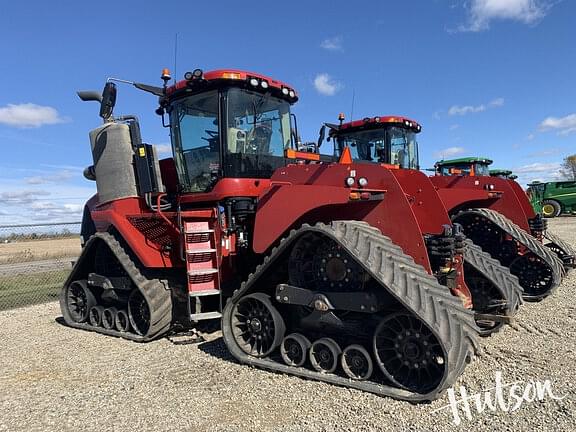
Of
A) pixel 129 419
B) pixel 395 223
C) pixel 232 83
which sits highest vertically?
pixel 232 83

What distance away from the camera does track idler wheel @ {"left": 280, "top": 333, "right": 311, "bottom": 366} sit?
14.8 ft

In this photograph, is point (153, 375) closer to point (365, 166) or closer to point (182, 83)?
point (365, 166)

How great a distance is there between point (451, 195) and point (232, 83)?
13.2ft

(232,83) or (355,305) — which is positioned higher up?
(232,83)

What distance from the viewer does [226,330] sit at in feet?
16.5

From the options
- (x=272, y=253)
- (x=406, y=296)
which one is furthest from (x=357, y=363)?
(x=272, y=253)

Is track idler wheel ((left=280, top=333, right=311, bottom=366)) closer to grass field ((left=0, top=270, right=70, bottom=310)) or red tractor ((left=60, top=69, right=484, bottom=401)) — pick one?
red tractor ((left=60, top=69, right=484, bottom=401))

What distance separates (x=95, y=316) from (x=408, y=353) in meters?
4.79

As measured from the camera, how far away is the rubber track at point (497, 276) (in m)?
5.48

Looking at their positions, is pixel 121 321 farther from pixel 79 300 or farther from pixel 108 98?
pixel 108 98

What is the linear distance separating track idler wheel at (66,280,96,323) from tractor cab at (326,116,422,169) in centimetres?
553

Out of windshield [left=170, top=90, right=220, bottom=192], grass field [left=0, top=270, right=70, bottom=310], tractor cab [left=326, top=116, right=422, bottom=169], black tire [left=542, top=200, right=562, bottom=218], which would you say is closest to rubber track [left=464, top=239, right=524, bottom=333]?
windshield [left=170, top=90, right=220, bottom=192]

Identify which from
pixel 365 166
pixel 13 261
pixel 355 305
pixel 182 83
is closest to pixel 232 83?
pixel 182 83

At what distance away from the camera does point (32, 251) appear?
17.7 metres
